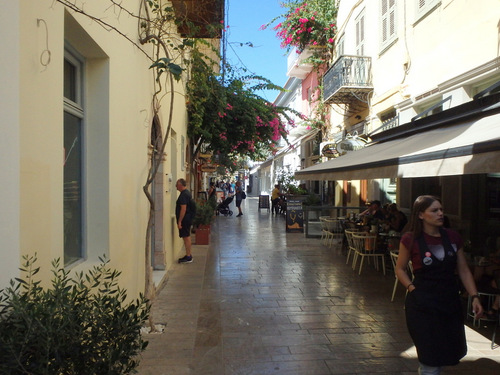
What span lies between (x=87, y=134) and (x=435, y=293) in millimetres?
3310

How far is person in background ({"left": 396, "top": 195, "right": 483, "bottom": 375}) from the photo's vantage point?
314 cm

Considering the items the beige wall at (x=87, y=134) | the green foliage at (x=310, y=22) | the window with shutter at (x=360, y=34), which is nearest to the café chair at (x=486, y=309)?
the beige wall at (x=87, y=134)

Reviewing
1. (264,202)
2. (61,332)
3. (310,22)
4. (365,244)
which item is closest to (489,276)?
(365,244)

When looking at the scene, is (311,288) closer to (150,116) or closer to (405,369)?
(405,369)

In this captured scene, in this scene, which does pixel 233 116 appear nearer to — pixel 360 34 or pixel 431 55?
pixel 360 34

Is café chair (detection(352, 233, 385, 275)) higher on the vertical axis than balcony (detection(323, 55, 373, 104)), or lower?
lower

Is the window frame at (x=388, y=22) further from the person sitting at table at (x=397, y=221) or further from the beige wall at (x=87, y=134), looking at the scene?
the beige wall at (x=87, y=134)

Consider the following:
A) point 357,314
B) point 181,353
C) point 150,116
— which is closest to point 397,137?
point 357,314

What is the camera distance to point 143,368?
13.2ft

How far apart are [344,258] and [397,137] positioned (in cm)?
326

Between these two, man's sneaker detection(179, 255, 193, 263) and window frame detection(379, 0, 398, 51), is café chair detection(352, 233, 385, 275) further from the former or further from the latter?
window frame detection(379, 0, 398, 51)

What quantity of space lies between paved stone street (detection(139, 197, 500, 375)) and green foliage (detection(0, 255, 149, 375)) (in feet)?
6.19

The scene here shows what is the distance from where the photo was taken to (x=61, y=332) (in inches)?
76.4

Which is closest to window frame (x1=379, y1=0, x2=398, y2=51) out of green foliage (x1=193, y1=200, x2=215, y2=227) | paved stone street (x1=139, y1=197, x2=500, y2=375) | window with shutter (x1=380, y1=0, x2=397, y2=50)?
window with shutter (x1=380, y1=0, x2=397, y2=50)
